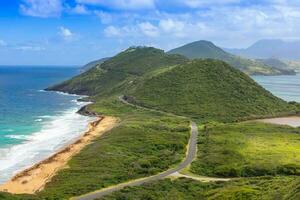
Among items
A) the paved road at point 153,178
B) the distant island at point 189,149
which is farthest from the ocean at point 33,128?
the paved road at point 153,178

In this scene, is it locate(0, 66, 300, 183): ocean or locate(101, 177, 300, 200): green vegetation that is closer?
locate(101, 177, 300, 200): green vegetation

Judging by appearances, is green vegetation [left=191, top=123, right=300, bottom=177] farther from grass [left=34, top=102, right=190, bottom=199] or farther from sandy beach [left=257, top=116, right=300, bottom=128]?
sandy beach [left=257, top=116, right=300, bottom=128]

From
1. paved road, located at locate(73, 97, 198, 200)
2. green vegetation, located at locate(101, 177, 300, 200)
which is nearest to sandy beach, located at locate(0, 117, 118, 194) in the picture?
paved road, located at locate(73, 97, 198, 200)

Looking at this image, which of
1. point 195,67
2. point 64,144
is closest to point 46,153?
point 64,144

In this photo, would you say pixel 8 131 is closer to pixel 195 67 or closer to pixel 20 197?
pixel 20 197

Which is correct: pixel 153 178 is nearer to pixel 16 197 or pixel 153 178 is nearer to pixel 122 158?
pixel 122 158

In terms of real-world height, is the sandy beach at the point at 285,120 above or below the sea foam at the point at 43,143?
above

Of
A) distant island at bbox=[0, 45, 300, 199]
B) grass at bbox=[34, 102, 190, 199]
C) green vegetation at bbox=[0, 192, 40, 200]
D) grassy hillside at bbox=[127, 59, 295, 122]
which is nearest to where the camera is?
green vegetation at bbox=[0, 192, 40, 200]

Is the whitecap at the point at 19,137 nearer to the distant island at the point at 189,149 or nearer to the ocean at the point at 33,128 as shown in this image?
the ocean at the point at 33,128

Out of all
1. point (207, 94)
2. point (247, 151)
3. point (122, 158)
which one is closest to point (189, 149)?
point (247, 151)
